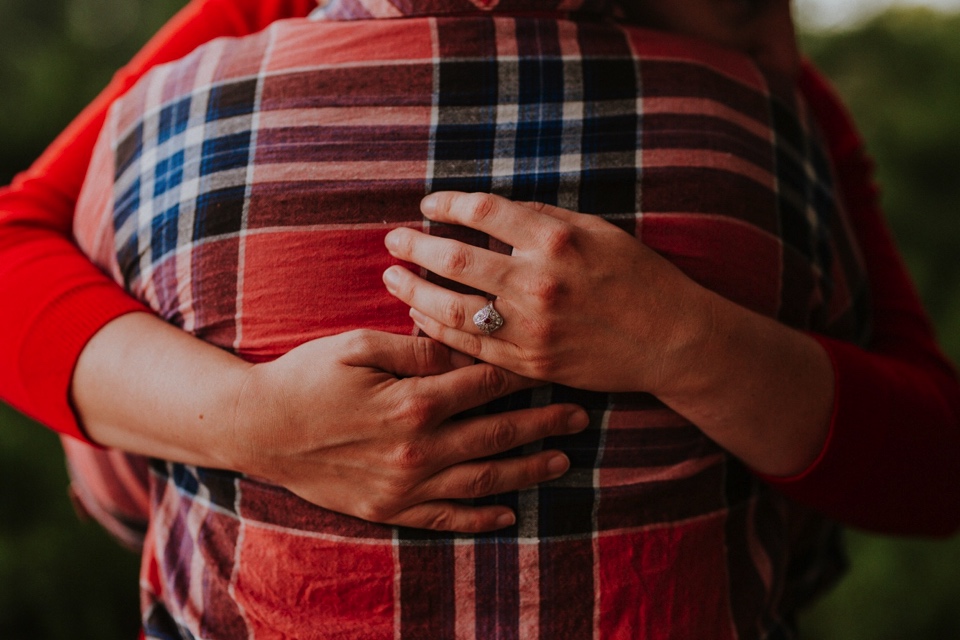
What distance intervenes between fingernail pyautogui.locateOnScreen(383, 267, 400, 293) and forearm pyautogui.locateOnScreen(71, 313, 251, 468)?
173mm

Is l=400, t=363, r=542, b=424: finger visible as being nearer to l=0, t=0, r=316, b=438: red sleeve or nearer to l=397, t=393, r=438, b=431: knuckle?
l=397, t=393, r=438, b=431: knuckle

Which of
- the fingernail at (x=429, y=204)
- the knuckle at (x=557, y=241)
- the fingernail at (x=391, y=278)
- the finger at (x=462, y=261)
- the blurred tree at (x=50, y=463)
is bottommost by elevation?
the blurred tree at (x=50, y=463)

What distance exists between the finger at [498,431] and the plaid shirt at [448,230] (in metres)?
0.02

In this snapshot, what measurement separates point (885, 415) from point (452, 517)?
52 cm

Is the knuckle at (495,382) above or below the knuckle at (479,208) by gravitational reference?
below

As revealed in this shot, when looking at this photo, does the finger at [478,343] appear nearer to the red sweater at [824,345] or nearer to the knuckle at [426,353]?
the knuckle at [426,353]

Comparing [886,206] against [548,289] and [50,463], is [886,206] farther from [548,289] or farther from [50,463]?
[50,463]

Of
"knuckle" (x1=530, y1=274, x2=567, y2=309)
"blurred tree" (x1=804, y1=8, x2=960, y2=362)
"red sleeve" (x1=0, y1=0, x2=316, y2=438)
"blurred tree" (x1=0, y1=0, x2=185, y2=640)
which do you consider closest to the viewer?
"knuckle" (x1=530, y1=274, x2=567, y2=309)

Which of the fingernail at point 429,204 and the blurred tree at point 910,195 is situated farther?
the blurred tree at point 910,195

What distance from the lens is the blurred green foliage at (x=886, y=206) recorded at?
1564 millimetres

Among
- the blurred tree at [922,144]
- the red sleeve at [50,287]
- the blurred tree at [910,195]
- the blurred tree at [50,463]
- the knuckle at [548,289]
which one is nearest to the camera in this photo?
the knuckle at [548,289]

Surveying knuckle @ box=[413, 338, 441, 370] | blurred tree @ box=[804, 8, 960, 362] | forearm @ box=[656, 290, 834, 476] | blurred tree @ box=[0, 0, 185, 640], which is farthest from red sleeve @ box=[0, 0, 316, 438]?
blurred tree @ box=[804, 8, 960, 362]

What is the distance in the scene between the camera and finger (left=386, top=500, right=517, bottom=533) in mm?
764

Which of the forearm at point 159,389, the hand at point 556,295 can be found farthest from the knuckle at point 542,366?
the forearm at point 159,389
